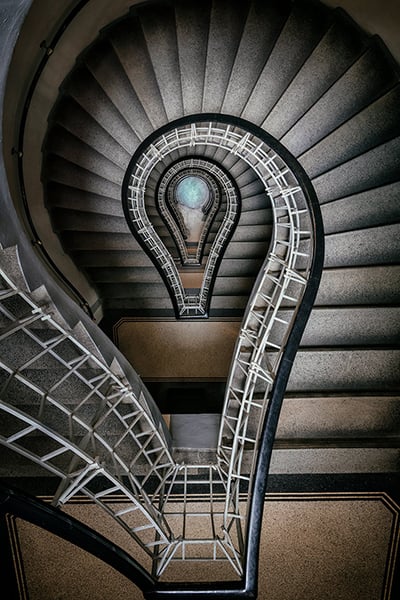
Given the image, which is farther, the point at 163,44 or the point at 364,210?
the point at 163,44

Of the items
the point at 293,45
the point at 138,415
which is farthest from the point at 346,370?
the point at 293,45

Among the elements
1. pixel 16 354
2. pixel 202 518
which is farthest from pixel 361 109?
pixel 202 518

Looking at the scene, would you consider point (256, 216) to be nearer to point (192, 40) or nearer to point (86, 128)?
point (192, 40)

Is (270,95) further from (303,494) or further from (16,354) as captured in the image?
(303,494)

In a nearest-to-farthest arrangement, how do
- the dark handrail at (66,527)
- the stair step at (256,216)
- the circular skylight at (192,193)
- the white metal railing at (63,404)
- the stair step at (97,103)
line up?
the dark handrail at (66,527)
the white metal railing at (63,404)
the stair step at (97,103)
the stair step at (256,216)
the circular skylight at (192,193)

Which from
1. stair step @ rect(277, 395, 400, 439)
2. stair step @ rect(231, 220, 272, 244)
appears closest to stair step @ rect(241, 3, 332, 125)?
stair step @ rect(231, 220, 272, 244)

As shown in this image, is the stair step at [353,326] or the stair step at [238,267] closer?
the stair step at [353,326]

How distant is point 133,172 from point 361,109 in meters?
A: 2.91

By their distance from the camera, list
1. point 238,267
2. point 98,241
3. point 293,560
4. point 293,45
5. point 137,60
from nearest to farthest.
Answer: point 293,45, point 293,560, point 137,60, point 98,241, point 238,267

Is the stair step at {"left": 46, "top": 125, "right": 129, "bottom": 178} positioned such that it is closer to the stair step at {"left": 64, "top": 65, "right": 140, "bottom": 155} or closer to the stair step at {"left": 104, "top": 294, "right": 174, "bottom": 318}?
the stair step at {"left": 64, "top": 65, "right": 140, "bottom": 155}

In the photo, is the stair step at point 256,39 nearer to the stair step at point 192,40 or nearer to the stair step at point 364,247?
the stair step at point 192,40

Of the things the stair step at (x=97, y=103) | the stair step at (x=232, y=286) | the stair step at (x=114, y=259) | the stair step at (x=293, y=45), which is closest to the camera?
the stair step at (x=293, y=45)

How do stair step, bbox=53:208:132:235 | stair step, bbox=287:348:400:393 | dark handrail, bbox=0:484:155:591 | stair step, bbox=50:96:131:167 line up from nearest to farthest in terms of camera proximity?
dark handrail, bbox=0:484:155:591
stair step, bbox=287:348:400:393
stair step, bbox=50:96:131:167
stair step, bbox=53:208:132:235

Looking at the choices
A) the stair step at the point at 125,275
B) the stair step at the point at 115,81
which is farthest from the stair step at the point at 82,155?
the stair step at the point at 125,275
